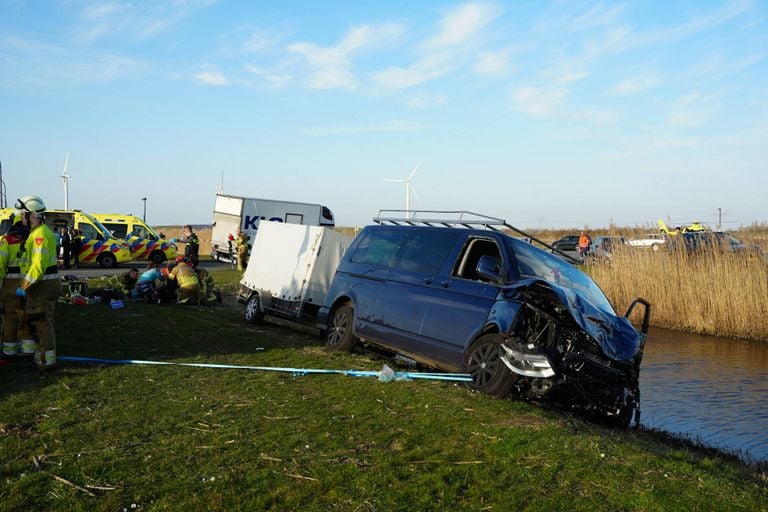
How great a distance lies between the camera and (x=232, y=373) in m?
8.77

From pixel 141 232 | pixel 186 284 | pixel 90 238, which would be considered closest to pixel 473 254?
pixel 186 284

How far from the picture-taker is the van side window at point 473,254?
9102mm

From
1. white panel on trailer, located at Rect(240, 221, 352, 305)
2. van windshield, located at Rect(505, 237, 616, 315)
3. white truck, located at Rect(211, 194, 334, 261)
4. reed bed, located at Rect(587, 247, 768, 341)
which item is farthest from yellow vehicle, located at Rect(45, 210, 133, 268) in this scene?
van windshield, located at Rect(505, 237, 616, 315)

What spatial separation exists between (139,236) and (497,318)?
1007 inches

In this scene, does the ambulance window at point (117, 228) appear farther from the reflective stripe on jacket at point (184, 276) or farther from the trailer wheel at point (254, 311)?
the trailer wheel at point (254, 311)

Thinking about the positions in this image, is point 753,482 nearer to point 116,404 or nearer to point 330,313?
point 116,404

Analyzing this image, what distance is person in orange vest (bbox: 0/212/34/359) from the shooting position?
349 inches

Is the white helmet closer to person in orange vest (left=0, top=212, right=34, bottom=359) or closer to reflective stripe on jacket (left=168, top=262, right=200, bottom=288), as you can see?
person in orange vest (left=0, top=212, right=34, bottom=359)

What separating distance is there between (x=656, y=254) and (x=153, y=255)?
20341 mm

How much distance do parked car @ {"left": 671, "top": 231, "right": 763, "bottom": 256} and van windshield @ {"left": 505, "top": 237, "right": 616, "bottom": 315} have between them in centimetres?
1075

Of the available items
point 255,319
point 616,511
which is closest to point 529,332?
point 616,511

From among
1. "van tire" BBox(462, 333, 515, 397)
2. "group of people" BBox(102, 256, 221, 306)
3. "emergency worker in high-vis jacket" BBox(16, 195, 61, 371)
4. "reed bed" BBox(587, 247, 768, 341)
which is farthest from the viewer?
"reed bed" BBox(587, 247, 768, 341)

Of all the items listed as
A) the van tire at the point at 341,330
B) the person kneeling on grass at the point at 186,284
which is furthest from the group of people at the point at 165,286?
the van tire at the point at 341,330

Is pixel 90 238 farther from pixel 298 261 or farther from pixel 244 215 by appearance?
pixel 298 261
